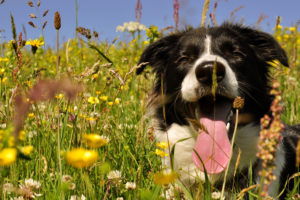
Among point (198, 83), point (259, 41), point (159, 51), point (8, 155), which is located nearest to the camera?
point (8, 155)

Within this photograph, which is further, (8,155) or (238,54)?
(238,54)

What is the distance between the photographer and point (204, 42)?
249cm

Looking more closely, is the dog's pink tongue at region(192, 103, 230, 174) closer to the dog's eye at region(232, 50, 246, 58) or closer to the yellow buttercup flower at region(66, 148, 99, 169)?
the dog's eye at region(232, 50, 246, 58)

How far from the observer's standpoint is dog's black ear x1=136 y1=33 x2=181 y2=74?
2.94 metres

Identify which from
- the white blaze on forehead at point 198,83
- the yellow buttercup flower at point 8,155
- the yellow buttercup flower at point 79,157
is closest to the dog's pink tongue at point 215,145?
the white blaze on forehead at point 198,83

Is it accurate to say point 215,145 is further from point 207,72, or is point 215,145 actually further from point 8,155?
point 8,155

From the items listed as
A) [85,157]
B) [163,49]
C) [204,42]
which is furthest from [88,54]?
[85,157]

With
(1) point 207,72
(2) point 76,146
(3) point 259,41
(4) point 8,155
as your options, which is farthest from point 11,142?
(3) point 259,41

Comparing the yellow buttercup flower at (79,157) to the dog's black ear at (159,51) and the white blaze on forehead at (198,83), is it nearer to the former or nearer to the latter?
the white blaze on forehead at (198,83)

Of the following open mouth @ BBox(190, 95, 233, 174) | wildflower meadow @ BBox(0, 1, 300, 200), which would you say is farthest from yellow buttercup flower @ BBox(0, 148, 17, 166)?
open mouth @ BBox(190, 95, 233, 174)

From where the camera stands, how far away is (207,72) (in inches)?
81.4

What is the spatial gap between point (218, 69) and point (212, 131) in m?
0.41

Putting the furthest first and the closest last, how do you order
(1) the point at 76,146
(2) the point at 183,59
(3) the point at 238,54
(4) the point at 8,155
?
(2) the point at 183,59 < (3) the point at 238,54 < (1) the point at 76,146 < (4) the point at 8,155

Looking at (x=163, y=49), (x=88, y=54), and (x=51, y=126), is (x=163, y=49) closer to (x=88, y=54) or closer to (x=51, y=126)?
(x=51, y=126)
